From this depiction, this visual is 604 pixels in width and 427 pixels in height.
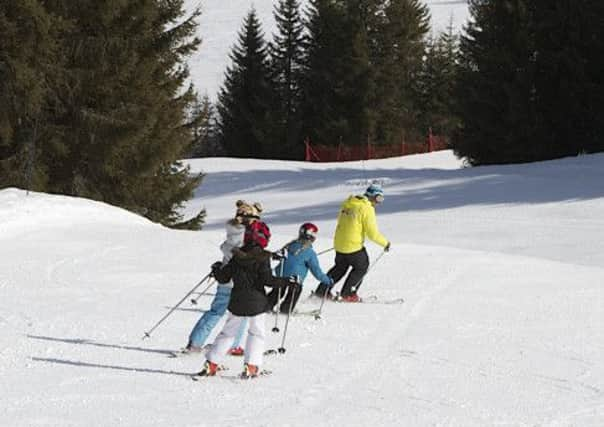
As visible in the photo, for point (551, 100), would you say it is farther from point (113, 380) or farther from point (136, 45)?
point (113, 380)

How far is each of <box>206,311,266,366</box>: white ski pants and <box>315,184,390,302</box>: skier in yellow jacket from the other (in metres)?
3.48

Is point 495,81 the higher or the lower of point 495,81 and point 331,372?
the higher

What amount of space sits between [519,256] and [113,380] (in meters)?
9.75

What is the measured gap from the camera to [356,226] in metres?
10.4

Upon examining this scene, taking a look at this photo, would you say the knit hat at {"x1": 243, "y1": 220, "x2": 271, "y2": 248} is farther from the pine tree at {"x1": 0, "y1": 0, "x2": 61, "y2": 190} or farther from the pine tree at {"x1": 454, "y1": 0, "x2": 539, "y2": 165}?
the pine tree at {"x1": 454, "y1": 0, "x2": 539, "y2": 165}

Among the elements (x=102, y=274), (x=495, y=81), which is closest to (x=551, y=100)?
(x=495, y=81)

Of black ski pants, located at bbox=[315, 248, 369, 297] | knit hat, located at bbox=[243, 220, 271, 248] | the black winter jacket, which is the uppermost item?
knit hat, located at bbox=[243, 220, 271, 248]

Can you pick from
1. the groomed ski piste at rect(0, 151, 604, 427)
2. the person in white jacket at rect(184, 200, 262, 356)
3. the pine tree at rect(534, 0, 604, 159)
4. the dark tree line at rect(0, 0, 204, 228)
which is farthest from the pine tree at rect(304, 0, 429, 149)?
the person in white jacket at rect(184, 200, 262, 356)

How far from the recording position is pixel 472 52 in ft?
107

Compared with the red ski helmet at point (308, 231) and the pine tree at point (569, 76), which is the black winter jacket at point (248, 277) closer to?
the red ski helmet at point (308, 231)

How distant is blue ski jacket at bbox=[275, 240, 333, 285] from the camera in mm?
9508

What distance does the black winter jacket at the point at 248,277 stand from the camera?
22.2 ft

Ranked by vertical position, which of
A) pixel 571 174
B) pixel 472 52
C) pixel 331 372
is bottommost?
pixel 331 372

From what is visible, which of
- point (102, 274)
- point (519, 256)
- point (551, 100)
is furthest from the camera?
point (551, 100)
